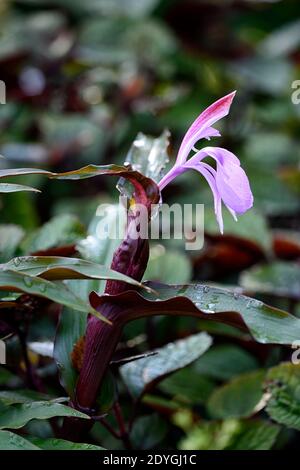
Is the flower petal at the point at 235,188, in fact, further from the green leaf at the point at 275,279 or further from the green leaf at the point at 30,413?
the green leaf at the point at 275,279

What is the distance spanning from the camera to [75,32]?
2.67m

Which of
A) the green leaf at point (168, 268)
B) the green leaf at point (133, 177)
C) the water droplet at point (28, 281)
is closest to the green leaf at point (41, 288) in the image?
the water droplet at point (28, 281)

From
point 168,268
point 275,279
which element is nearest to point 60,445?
point 168,268

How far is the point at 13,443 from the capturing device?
2.33ft

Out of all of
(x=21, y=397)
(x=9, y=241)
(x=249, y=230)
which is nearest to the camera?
(x=21, y=397)

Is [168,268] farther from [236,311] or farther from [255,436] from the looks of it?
[236,311]

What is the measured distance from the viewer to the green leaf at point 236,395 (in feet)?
3.66

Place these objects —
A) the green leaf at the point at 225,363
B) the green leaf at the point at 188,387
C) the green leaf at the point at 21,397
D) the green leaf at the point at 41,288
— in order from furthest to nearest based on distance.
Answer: the green leaf at the point at 225,363
the green leaf at the point at 188,387
the green leaf at the point at 21,397
the green leaf at the point at 41,288

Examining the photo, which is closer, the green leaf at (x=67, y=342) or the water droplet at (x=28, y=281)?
the water droplet at (x=28, y=281)

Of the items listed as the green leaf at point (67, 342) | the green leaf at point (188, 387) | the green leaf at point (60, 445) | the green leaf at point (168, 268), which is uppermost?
the green leaf at point (168, 268)

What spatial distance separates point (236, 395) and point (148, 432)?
0.51 ft

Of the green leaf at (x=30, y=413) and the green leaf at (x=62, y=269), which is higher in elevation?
the green leaf at (x=62, y=269)

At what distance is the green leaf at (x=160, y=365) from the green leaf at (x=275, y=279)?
28cm
